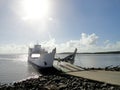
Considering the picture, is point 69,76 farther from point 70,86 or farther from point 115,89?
point 115,89

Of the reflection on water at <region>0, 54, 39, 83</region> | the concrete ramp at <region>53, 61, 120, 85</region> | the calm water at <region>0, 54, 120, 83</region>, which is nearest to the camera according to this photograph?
the concrete ramp at <region>53, 61, 120, 85</region>

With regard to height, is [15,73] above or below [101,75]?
below

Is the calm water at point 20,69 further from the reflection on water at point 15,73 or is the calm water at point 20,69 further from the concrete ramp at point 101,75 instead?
the concrete ramp at point 101,75

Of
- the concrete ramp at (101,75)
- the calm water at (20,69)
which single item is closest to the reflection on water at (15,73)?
the calm water at (20,69)

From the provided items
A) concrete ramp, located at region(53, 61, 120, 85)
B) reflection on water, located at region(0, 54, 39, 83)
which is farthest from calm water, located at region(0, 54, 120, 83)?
concrete ramp, located at region(53, 61, 120, 85)

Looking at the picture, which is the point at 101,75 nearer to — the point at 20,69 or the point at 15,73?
the point at 15,73

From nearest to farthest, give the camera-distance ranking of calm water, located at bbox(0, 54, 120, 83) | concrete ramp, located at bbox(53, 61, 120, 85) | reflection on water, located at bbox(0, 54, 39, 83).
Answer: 1. concrete ramp, located at bbox(53, 61, 120, 85)
2. reflection on water, located at bbox(0, 54, 39, 83)
3. calm water, located at bbox(0, 54, 120, 83)

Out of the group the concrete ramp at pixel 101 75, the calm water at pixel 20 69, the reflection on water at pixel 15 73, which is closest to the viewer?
the concrete ramp at pixel 101 75

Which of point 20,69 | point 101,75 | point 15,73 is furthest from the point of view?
point 20,69

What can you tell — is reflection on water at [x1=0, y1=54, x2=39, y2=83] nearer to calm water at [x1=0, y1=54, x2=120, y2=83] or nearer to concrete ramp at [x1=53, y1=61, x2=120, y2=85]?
calm water at [x1=0, y1=54, x2=120, y2=83]

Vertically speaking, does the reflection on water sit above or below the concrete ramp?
below

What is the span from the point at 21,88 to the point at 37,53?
129 feet

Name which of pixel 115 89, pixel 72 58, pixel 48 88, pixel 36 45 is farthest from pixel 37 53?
pixel 115 89

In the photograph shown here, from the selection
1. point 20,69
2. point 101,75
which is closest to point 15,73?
point 20,69
